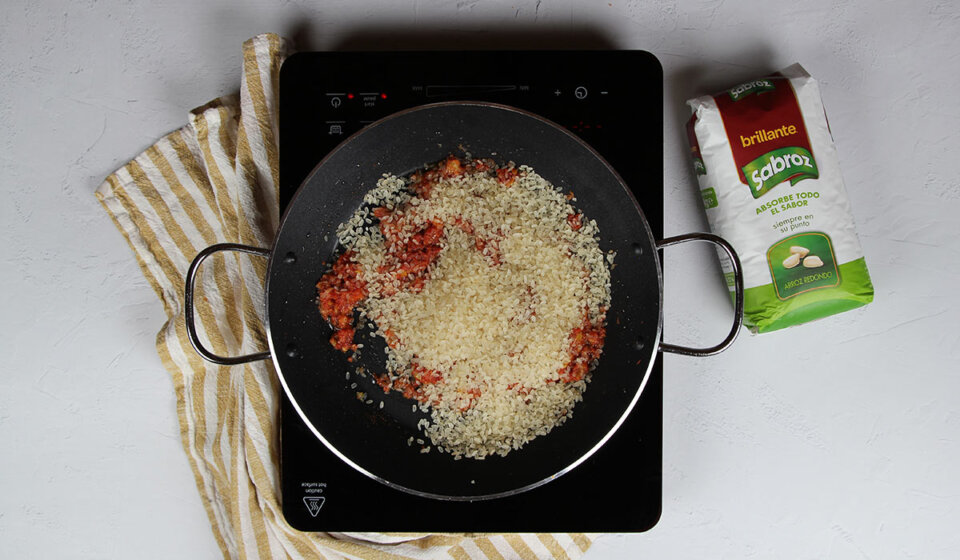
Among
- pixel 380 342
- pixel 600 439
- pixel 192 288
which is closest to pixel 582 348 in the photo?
pixel 600 439

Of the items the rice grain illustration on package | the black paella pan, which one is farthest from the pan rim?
the rice grain illustration on package

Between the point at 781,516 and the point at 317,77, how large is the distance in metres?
0.86

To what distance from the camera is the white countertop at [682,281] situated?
0.86 meters

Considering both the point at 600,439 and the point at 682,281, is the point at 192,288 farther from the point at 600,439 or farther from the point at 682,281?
the point at 682,281

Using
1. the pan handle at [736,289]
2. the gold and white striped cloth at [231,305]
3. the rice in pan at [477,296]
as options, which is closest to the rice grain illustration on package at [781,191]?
the pan handle at [736,289]

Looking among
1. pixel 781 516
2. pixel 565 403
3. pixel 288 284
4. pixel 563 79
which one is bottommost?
pixel 781 516

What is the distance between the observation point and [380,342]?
845 millimetres

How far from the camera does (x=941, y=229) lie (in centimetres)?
87

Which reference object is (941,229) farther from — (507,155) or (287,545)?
(287,545)

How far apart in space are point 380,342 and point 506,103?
35 cm

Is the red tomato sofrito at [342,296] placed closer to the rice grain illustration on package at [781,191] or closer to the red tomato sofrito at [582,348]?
the red tomato sofrito at [582,348]

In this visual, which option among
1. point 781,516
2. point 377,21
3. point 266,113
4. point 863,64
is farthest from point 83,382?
point 863,64

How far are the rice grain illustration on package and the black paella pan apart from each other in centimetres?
13

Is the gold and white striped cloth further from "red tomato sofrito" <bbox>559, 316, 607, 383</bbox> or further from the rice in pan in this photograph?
"red tomato sofrito" <bbox>559, 316, 607, 383</bbox>
